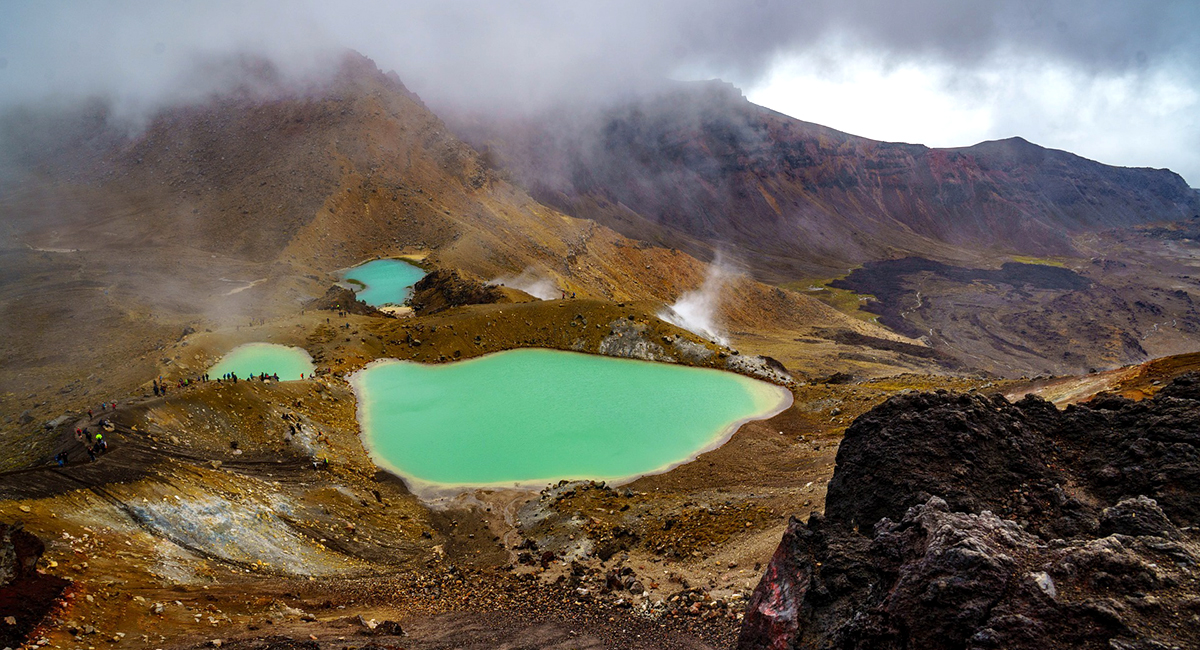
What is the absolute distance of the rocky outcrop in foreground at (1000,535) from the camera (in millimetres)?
8070

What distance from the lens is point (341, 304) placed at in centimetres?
5625

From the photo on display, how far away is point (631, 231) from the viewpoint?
161625 millimetres

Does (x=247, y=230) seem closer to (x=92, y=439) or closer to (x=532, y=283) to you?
(x=532, y=283)

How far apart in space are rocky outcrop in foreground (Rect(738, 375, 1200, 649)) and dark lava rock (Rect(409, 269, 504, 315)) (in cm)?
4464

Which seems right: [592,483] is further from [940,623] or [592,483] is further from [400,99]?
[400,99]

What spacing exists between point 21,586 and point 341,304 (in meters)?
45.3

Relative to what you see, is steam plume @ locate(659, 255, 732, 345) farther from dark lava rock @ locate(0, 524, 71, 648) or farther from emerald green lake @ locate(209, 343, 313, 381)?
dark lava rock @ locate(0, 524, 71, 648)

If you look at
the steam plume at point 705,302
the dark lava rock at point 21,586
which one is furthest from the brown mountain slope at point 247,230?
the dark lava rock at point 21,586

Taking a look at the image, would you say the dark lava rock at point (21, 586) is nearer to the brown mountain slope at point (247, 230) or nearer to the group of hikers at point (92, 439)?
the group of hikers at point (92, 439)

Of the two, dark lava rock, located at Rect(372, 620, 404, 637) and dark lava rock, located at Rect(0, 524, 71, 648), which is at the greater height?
dark lava rock, located at Rect(0, 524, 71, 648)

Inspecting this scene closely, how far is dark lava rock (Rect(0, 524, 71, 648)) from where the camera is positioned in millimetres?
11867

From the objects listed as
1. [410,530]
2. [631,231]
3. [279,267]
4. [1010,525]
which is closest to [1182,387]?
[1010,525]

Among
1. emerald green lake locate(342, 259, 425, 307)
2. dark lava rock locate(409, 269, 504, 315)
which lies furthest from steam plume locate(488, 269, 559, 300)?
emerald green lake locate(342, 259, 425, 307)

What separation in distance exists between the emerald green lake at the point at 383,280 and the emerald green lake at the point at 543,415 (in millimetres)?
24970
